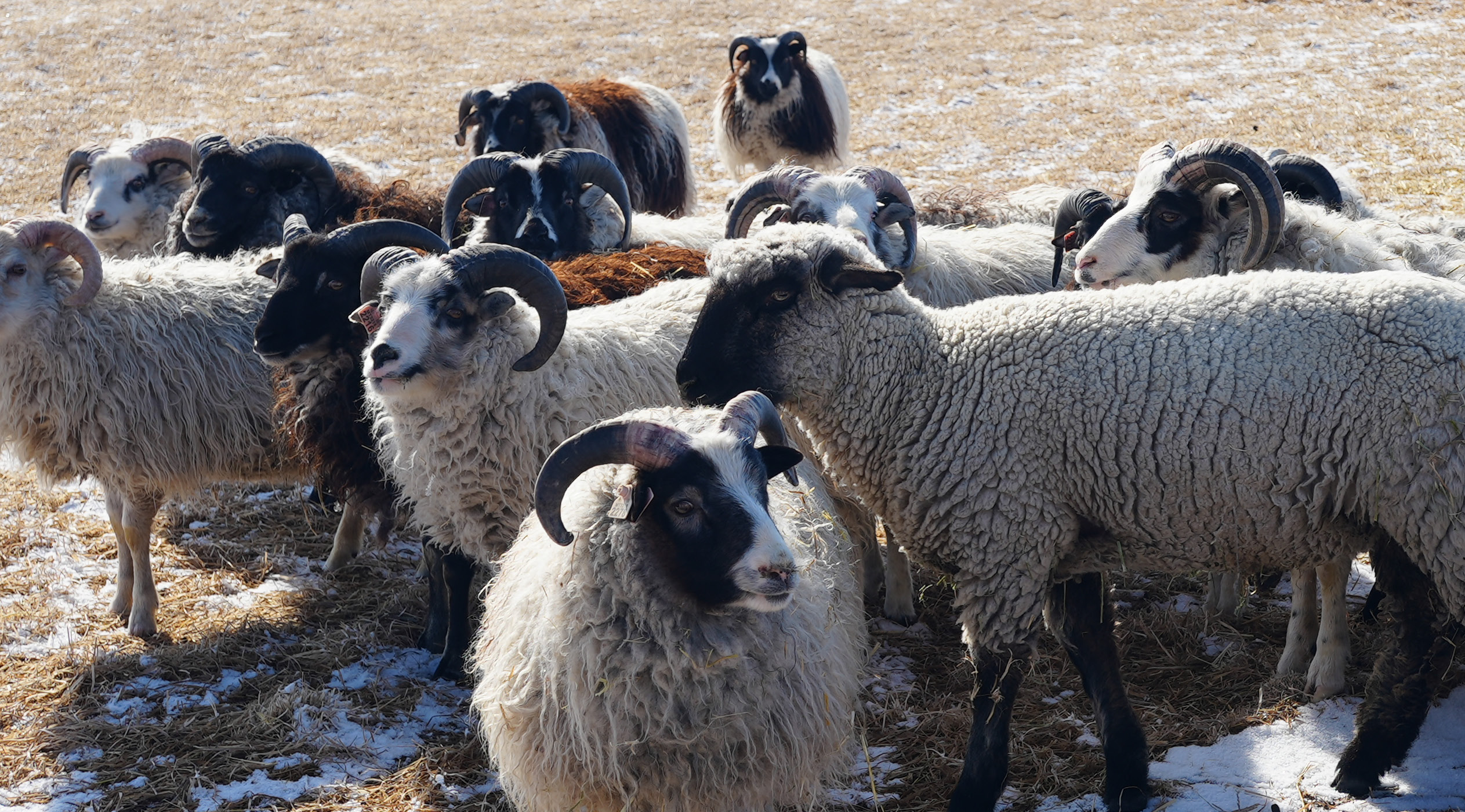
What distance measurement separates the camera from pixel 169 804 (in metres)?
4.52

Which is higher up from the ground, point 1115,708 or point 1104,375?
point 1104,375

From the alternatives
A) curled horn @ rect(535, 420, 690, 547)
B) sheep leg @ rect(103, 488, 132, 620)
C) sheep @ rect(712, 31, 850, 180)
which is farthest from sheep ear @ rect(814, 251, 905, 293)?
sheep @ rect(712, 31, 850, 180)

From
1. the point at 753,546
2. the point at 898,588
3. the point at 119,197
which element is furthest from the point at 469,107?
the point at 753,546

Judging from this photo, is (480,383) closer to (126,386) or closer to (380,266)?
(380,266)

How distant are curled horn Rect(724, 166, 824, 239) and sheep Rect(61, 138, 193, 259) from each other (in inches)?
173

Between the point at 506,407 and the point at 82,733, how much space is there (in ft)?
7.58

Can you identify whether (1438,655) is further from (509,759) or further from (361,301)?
(361,301)

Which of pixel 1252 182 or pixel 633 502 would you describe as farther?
pixel 1252 182

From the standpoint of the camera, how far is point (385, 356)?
457 cm

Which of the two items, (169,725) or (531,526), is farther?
(169,725)

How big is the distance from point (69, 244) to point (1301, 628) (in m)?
6.06

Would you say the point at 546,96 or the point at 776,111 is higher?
the point at 546,96

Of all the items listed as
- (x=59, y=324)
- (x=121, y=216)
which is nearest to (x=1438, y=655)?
(x=59, y=324)

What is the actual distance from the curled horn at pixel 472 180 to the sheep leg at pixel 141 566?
86.5 inches
